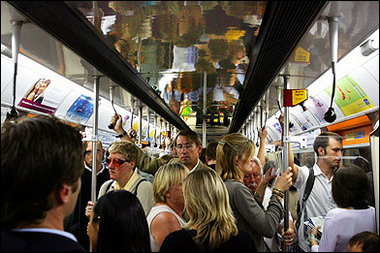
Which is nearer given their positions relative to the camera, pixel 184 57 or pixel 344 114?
pixel 184 57

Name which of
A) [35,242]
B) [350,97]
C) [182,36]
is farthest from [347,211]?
[350,97]

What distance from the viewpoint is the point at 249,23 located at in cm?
251

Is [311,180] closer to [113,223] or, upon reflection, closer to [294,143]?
[294,143]

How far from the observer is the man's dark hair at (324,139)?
3.08m

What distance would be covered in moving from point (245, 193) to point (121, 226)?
1089 mm

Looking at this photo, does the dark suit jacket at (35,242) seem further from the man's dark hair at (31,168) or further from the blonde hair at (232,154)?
the blonde hair at (232,154)

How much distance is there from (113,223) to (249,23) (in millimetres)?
1662

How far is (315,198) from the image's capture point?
3.11 m

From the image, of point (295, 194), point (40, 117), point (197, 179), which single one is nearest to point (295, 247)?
point (295, 194)

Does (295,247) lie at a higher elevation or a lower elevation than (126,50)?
lower

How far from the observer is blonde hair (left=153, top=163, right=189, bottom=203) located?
293 cm

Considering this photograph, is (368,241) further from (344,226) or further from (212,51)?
(212,51)

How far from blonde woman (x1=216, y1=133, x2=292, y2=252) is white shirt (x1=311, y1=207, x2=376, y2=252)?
378mm

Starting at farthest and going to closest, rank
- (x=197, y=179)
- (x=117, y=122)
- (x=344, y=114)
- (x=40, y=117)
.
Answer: (x=344, y=114) < (x=117, y=122) < (x=197, y=179) < (x=40, y=117)
